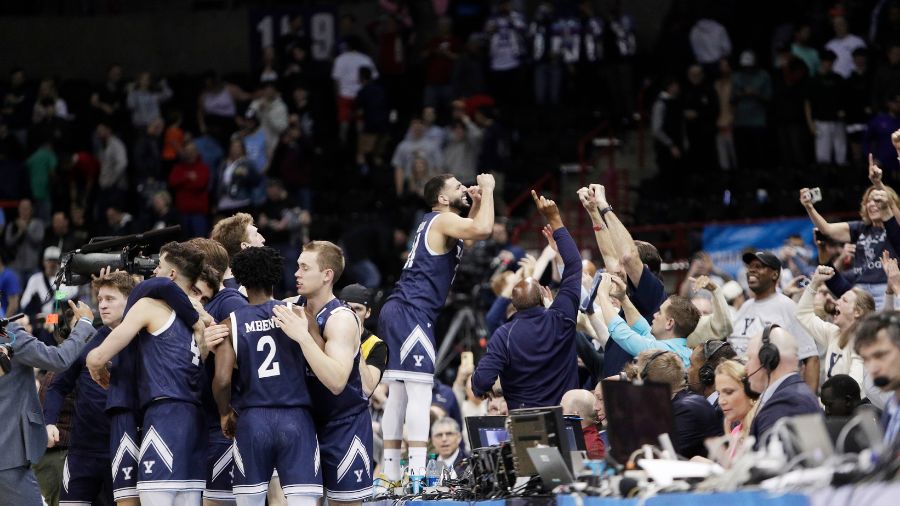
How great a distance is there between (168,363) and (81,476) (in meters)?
1.41

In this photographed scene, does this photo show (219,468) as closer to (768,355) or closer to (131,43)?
(768,355)

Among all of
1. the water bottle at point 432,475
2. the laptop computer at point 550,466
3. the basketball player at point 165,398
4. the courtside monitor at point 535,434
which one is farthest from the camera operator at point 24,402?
the laptop computer at point 550,466

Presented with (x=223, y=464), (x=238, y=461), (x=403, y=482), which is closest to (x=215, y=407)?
(x=223, y=464)

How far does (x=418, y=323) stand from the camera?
367 inches

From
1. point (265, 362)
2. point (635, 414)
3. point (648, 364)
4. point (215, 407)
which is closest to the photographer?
point (635, 414)

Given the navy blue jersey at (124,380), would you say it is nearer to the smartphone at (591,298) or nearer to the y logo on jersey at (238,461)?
the y logo on jersey at (238,461)

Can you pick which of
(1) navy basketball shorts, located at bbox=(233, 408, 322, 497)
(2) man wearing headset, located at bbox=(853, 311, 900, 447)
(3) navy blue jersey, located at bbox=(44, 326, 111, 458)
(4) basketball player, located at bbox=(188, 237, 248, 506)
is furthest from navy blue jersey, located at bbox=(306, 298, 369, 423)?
(2) man wearing headset, located at bbox=(853, 311, 900, 447)

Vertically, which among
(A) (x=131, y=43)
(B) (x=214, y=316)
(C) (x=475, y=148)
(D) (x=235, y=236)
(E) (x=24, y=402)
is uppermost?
(A) (x=131, y=43)

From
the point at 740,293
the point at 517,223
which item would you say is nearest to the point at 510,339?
the point at 740,293

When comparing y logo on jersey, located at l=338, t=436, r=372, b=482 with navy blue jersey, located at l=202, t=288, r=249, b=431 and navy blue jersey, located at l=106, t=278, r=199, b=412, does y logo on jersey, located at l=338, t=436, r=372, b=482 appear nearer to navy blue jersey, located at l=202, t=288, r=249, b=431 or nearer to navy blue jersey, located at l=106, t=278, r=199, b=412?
navy blue jersey, located at l=202, t=288, r=249, b=431

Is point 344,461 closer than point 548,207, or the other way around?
point 344,461

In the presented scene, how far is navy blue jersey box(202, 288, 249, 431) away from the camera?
838cm

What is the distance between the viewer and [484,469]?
823 centimetres

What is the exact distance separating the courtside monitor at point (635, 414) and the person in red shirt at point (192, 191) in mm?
13405
